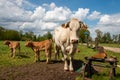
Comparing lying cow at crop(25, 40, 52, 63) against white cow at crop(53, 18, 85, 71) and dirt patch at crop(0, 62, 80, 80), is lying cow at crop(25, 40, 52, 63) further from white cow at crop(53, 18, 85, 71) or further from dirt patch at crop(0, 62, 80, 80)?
dirt patch at crop(0, 62, 80, 80)

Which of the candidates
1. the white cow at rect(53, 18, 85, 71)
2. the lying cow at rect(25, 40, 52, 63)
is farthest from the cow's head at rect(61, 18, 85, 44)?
the lying cow at rect(25, 40, 52, 63)

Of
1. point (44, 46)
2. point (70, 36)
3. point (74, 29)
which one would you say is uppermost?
point (74, 29)

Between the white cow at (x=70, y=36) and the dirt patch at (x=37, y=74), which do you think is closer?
the dirt patch at (x=37, y=74)

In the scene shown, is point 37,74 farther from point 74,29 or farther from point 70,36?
point 74,29

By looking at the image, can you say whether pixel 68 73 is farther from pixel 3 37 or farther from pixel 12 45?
pixel 3 37

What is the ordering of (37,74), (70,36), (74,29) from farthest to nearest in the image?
(70,36) → (74,29) → (37,74)

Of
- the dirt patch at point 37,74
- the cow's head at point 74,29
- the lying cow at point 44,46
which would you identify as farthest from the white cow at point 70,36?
the lying cow at point 44,46

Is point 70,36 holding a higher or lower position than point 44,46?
higher

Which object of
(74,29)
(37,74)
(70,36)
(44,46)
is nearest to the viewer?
(37,74)

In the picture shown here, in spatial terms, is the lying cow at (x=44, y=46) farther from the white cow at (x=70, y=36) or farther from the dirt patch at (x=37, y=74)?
the dirt patch at (x=37, y=74)

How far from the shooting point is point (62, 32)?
13.1 metres

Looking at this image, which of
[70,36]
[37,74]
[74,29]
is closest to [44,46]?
[70,36]

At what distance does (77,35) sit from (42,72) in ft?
8.43

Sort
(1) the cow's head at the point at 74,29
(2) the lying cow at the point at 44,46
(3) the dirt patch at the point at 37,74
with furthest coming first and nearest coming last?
(2) the lying cow at the point at 44,46 → (1) the cow's head at the point at 74,29 → (3) the dirt patch at the point at 37,74
